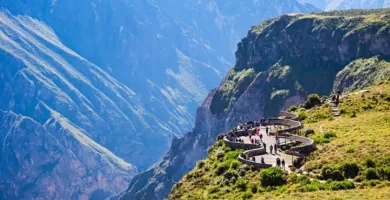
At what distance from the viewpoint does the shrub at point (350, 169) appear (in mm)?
72375

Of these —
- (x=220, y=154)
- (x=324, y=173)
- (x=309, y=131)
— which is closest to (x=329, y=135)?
(x=309, y=131)

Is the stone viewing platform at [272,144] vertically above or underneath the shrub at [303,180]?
above

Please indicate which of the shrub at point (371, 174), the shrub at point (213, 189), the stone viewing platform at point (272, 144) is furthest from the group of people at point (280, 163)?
the shrub at point (371, 174)

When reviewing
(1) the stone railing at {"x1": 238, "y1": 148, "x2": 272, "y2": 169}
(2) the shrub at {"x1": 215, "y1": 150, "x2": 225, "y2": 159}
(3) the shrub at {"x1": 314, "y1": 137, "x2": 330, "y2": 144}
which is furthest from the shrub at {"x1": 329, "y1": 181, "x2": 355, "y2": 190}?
(2) the shrub at {"x1": 215, "y1": 150, "x2": 225, "y2": 159}

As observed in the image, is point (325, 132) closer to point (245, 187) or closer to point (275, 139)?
point (275, 139)

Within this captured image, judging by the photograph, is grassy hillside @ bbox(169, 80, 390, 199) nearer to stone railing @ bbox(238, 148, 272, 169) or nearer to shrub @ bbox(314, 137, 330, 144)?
shrub @ bbox(314, 137, 330, 144)

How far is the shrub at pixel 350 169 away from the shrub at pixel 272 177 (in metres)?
6.21

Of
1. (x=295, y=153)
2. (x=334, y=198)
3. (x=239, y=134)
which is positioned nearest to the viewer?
(x=334, y=198)

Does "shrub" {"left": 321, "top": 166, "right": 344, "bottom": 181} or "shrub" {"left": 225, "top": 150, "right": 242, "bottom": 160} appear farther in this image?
"shrub" {"left": 225, "top": 150, "right": 242, "bottom": 160}

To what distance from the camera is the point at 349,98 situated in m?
129

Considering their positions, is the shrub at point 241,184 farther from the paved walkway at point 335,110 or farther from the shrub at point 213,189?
the paved walkway at point 335,110

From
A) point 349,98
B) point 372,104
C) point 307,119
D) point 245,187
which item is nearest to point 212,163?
point 245,187

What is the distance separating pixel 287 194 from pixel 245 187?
783cm

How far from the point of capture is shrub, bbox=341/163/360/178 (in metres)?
72.4
